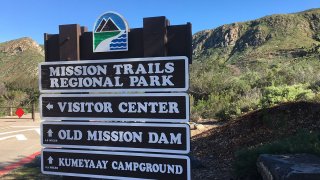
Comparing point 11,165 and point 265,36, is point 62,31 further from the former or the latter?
point 265,36

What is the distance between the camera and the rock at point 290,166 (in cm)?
485

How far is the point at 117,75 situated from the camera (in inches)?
202

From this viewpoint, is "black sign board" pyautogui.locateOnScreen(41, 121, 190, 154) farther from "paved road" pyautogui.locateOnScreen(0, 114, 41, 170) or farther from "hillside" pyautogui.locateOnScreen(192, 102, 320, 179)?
"paved road" pyautogui.locateOnScreen(0, 114, 41, 170)

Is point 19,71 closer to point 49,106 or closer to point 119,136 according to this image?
point 49,106

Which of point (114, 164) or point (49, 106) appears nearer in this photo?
point (114, 164)

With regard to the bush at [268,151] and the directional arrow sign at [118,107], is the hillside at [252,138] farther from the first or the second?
the directional arrow sign at [118,107]

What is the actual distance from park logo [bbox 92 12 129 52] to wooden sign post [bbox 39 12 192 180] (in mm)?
12

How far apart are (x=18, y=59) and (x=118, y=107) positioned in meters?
80.0

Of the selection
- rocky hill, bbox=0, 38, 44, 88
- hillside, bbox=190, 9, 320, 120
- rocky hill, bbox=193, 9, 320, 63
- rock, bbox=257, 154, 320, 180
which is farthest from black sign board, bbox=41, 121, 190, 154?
rocky hill, bbox=193, 9, 320, 63

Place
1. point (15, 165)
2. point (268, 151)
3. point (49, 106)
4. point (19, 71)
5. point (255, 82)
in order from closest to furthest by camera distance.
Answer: point (49, 106)
point (268, 151)
point (15, 165)
point (255, 82)
point (19, 71)

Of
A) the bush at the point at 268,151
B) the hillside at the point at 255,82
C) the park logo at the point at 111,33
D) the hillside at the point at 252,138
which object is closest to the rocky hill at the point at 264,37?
the hillside at the point at 255,82

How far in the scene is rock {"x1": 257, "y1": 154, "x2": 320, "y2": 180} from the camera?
15.9 feet

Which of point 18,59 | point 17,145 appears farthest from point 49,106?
point 18,59

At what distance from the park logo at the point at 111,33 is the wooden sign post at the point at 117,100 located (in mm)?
12
